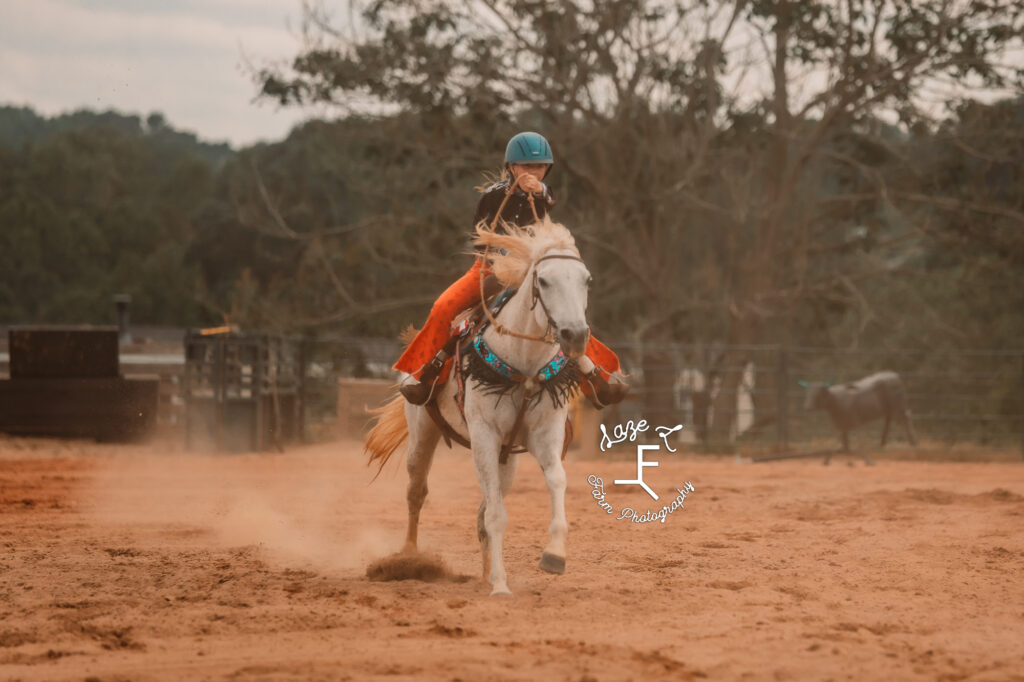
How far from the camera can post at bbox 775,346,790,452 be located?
1658 centimetres

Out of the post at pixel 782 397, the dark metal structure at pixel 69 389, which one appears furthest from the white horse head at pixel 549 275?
the post at pixel 782 397

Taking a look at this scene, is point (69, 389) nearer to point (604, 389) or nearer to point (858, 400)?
point (604, 389)

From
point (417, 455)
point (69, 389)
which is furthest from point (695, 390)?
point (417, 455)

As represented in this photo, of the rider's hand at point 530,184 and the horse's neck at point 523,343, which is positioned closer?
the horse's neck at point 523,343

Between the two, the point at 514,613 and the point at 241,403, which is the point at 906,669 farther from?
the point at 241,403

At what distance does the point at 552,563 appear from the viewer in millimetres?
5410

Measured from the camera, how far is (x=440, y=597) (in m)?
5.70

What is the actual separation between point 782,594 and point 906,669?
149 cm

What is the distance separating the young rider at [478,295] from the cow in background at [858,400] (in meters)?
10.1

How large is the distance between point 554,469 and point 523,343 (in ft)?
2.22

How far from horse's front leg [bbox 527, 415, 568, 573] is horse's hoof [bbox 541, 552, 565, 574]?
0.01 m

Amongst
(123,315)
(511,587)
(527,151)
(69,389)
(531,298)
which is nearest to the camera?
(531,298)

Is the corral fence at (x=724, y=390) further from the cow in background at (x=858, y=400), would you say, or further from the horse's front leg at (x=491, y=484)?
the horse's front leg at (x=491, y=484)

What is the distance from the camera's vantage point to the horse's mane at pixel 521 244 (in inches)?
222
